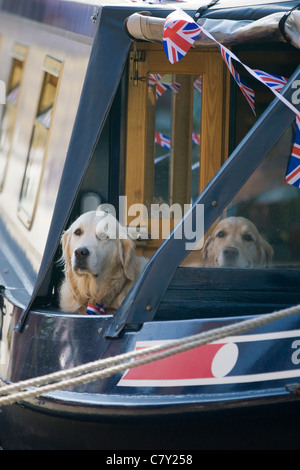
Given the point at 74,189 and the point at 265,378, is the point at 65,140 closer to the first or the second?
the point at 74,189

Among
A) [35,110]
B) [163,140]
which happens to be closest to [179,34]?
[35,110]

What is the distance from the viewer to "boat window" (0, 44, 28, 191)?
715cm

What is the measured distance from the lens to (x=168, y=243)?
410 centimetres

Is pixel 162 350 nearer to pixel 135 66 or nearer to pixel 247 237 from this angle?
pixel 247 237

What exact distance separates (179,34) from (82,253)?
4.05 feet

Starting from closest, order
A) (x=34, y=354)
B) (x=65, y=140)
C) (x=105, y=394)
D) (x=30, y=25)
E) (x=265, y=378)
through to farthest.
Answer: (x=265, y=378)
(x=105, y=394)
(x=34, y=354)
(x=65, y=140)
(x=30, y=25)

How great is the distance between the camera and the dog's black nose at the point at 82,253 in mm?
4691

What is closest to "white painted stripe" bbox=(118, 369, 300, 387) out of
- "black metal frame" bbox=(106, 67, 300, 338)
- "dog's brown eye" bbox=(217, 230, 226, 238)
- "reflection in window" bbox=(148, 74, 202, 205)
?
"black metal frame" bbox=(106, 67, 300, 338)

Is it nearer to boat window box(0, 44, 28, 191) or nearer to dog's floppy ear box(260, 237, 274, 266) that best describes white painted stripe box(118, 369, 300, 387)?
dog's floppy ear box(260, 237, 274, 266)

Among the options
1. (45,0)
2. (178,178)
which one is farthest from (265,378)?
(45,0)

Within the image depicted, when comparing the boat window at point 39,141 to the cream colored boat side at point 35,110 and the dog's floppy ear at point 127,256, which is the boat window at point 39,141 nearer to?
the cream colored boat side at point 35,110

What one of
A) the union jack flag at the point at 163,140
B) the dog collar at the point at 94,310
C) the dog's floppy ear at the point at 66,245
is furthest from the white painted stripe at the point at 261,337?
the union jack flag at the point at 163,140

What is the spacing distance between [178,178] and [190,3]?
1314 millimetres

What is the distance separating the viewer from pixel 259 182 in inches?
159
